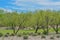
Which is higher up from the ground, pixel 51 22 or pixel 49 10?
pixel 49 10

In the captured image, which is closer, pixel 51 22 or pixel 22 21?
pixel 22 21

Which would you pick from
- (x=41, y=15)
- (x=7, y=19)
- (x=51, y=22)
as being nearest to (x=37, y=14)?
(x=41, y=15)

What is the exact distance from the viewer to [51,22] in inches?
2393

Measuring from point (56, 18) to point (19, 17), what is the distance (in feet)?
40.3

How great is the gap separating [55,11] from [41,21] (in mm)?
6738

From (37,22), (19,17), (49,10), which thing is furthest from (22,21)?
(49,10)

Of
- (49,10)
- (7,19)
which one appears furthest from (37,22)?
(7,19)

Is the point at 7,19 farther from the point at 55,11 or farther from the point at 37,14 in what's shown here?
the point at 55,11

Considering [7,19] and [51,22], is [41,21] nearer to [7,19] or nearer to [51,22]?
[51,22]

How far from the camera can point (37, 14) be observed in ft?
195

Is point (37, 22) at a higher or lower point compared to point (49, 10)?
lower

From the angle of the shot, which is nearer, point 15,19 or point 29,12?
point 15,19

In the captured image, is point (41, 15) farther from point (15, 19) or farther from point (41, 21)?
point (15, 19)

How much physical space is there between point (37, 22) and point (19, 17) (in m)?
6.54
